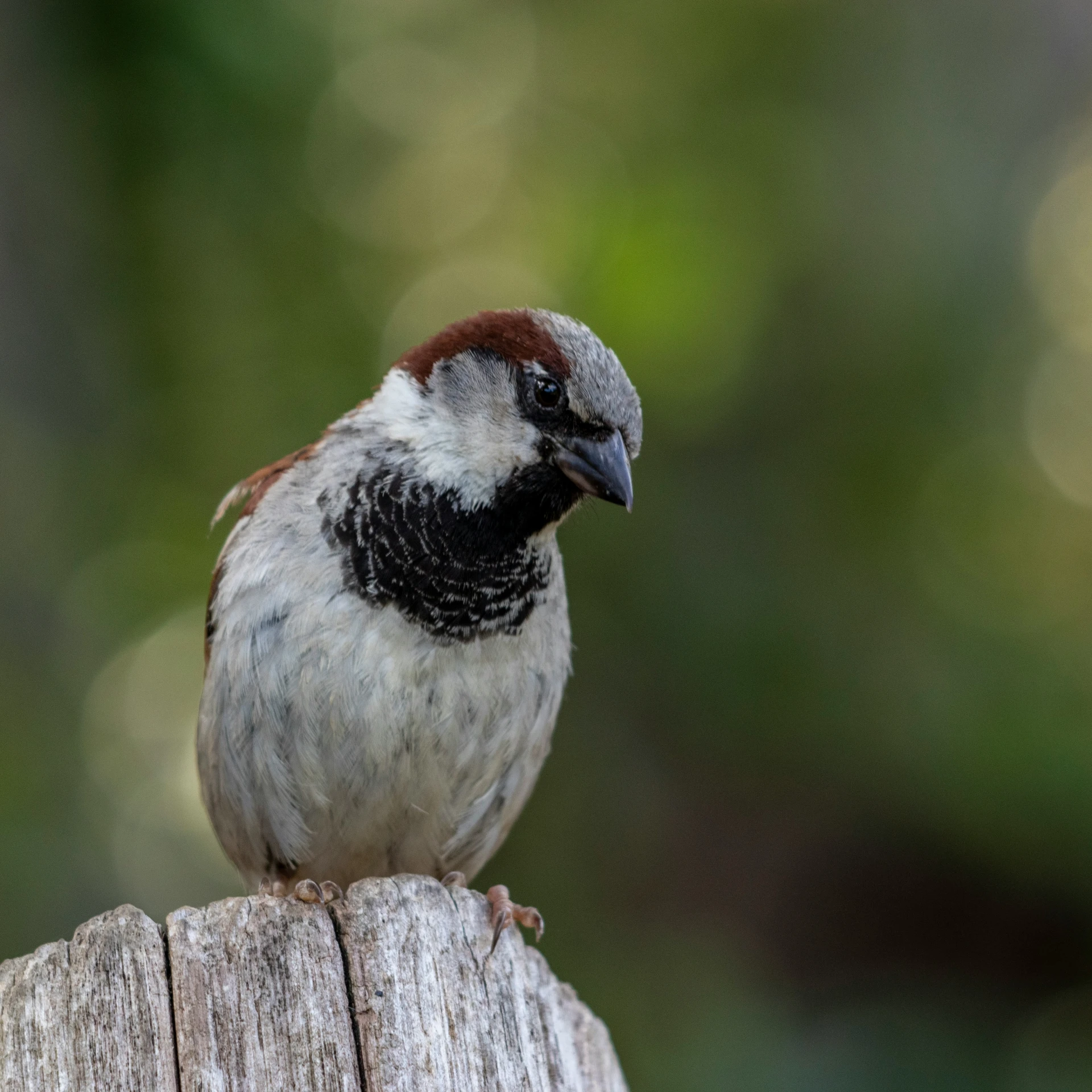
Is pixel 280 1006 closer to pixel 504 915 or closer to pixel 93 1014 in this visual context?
pixel 93 1014

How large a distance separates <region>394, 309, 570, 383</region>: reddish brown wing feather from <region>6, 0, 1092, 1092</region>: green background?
1307 millimetres

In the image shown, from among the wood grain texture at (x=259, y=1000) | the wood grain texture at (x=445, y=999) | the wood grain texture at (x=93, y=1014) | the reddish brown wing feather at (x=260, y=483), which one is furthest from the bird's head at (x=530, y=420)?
the wood grain texture at (x=93, y=1014)

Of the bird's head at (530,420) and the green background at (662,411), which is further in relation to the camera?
the green background at (662,411)

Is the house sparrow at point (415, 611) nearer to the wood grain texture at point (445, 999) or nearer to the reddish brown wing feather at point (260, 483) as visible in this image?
the reddish brown wing feather at point (260, 483)

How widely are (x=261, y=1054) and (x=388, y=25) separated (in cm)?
405

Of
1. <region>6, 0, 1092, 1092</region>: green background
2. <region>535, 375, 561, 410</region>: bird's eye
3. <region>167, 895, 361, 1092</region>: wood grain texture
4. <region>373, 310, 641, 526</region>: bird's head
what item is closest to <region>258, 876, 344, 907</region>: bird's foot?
<region>167, 895, 361, 1092</region>: wood grain texture

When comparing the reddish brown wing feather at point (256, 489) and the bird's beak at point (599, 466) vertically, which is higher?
the reddish brown wing feather at point (256, 489)

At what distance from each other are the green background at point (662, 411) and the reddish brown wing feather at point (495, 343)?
1307 mm

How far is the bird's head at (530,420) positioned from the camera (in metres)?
2.61

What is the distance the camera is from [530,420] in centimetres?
267

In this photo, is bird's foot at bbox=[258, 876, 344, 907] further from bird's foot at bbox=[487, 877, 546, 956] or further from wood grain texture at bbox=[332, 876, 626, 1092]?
bird's foot at bbox=[487, 877, 546, 956]

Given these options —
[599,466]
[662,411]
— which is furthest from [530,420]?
[662,411]

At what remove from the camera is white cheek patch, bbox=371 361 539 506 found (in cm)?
264

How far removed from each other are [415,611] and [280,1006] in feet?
3.45
